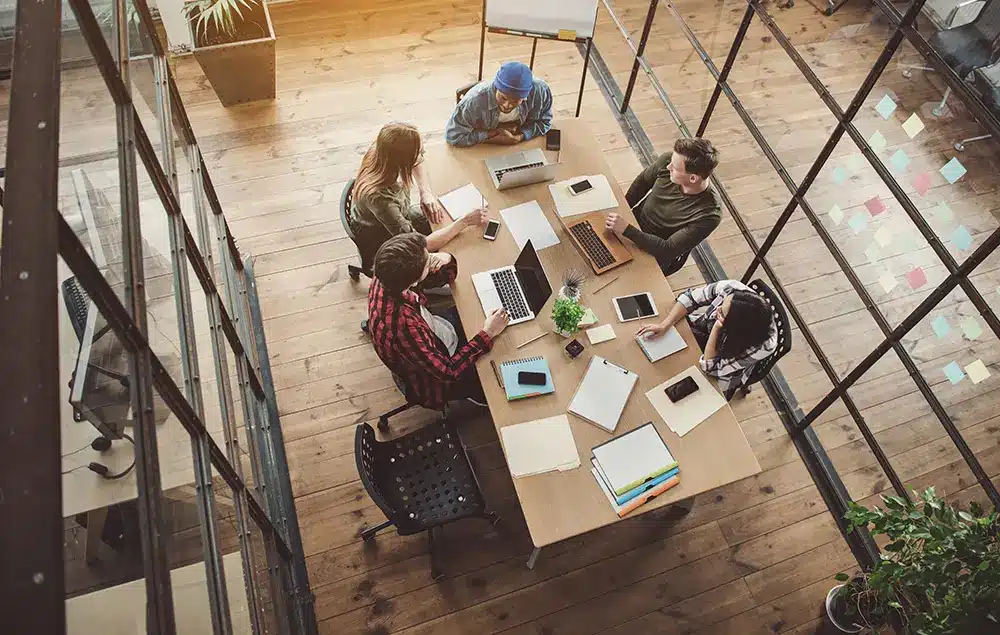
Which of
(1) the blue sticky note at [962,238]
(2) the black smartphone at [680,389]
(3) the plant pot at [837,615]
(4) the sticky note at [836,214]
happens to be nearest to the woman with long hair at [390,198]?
(2) the black smartphone at [680,389]

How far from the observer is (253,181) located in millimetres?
4586

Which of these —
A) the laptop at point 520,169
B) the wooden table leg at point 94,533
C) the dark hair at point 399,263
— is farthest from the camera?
the laptop at point 520,169

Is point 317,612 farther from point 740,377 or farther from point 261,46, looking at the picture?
point 261,46

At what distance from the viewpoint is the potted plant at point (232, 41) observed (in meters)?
4.46

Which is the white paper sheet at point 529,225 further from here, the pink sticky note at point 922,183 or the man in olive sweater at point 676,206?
the pink sticky note at point 922,183

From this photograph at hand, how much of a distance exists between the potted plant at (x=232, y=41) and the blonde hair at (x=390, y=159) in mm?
1817

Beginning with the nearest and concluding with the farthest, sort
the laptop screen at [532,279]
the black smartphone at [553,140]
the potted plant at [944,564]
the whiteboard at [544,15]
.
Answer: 1. the potted plant at [944,564]
2. the laptop screen at [532,279]
3. the black smartphone at [553,140]
4. the whiteboard at [544,15]

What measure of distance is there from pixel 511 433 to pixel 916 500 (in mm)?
2132

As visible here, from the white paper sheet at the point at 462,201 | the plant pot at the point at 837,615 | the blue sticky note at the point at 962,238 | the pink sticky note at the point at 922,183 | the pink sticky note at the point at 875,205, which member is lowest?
the plant pot at the point at 837,615

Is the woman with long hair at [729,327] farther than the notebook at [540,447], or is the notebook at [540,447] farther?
the woman with long hair at [729,327]

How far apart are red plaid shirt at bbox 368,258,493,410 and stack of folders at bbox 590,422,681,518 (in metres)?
0.67

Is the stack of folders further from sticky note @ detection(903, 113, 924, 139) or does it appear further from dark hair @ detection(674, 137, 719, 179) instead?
sticky note @ detection(903, 113, 924, 139)

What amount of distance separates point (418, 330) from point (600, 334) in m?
0.81

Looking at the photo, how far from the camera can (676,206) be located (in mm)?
3588
